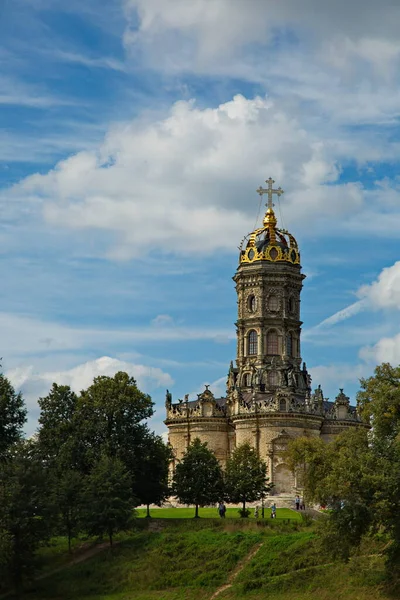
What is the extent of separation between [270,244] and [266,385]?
1464 centimetres

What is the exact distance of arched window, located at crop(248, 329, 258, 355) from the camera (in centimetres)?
11894

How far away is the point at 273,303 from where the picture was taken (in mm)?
118750

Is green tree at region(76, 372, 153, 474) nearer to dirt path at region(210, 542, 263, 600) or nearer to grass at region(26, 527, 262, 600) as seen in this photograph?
grass at region(26, 527, 262, 600)

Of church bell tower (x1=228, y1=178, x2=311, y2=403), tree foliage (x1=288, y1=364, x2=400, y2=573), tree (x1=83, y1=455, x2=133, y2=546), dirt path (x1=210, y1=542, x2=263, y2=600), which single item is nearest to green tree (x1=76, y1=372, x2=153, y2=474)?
tree (x1=83, y1=455, x2=133, y2=546)

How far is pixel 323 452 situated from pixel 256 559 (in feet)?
48.3

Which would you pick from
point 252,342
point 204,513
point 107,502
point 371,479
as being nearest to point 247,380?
point 252,342

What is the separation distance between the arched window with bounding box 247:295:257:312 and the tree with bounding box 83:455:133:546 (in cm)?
4038

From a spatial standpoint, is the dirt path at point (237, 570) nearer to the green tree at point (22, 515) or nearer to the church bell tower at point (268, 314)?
the green tree at point (22, 515)

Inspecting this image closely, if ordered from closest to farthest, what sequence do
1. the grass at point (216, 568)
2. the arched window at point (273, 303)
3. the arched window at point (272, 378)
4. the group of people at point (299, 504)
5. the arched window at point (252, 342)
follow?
the grass at point (216, 568) → the group of people at point (299, 504) → the arched window at point (272, 378) → the arched window at point (273, 303) → the arched window at point (252, 342)

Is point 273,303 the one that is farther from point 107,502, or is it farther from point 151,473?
point 107,502

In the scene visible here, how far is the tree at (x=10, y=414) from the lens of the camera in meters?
87.8

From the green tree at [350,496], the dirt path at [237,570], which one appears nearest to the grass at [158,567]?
the dirt path at [237,570]

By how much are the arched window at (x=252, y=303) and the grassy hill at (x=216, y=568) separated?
38646 mm

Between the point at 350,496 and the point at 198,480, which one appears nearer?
the point at 350,496
